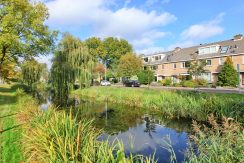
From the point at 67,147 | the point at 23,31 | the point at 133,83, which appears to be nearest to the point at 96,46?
the point at 133,83

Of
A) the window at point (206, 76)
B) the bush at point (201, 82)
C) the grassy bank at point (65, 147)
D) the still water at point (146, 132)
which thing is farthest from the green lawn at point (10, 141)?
the window at point (206, 76)

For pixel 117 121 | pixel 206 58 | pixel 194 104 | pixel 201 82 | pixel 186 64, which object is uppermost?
pixel 206 58

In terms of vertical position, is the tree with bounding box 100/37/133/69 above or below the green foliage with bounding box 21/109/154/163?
above

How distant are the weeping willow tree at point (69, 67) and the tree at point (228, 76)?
2141 cm

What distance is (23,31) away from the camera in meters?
18.8

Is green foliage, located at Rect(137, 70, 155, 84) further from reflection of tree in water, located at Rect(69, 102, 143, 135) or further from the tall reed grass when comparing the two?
the tall reed grass

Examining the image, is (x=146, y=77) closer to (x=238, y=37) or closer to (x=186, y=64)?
(x=186, y=64)

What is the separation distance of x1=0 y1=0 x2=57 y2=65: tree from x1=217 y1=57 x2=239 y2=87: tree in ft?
92.9

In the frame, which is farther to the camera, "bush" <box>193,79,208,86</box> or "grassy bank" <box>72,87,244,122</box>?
"bush" <box>193,79,208,86</box>

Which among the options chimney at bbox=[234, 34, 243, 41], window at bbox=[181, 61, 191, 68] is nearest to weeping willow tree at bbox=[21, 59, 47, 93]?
window at bbox=[181, 61, 191, 68]

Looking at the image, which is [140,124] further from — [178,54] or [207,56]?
[178,54]

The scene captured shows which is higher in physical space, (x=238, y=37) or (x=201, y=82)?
(x=238, y=37)

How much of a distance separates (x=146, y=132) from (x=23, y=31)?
1297 centimetres

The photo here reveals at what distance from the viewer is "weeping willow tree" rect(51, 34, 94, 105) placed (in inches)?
1224
